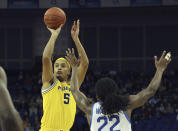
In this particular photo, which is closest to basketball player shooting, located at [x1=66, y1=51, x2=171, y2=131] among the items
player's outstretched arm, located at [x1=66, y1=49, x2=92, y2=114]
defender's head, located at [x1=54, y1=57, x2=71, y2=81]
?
player's outstretched arm, located at [x1=66, y1=49, x2=92, y2=114]

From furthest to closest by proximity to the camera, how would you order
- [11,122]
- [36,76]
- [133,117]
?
[36,76] < [133,117] < [11,122]

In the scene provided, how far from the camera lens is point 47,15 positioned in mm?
5980

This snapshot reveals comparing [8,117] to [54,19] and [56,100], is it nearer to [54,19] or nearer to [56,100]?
[56,100]

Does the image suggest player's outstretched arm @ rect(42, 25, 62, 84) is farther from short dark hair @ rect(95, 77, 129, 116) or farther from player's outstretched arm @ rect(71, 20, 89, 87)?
short dark hair @ rect(95, 77, 129, 116)

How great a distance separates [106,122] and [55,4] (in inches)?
496

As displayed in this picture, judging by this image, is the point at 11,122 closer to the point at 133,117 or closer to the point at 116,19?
the point at 133,117

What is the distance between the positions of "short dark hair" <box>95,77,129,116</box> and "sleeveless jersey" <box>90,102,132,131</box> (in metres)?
0.08

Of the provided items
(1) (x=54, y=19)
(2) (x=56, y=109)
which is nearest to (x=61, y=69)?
(2) (x=56, y=109)

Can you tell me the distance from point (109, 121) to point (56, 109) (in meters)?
1.84

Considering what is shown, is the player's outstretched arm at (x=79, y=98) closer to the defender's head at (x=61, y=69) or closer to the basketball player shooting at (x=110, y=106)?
the basketball player shooting at (x=110, y=106)

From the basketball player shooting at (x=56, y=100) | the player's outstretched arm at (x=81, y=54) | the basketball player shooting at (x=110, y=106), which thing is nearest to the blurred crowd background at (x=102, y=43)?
the player's outstretched arm at (x=81, y=54)

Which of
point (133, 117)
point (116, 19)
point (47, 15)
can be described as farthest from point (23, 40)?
point (47, 15)

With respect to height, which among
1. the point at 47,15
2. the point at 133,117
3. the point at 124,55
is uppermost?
the point at 47,15

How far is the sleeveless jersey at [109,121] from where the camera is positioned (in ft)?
11.6
